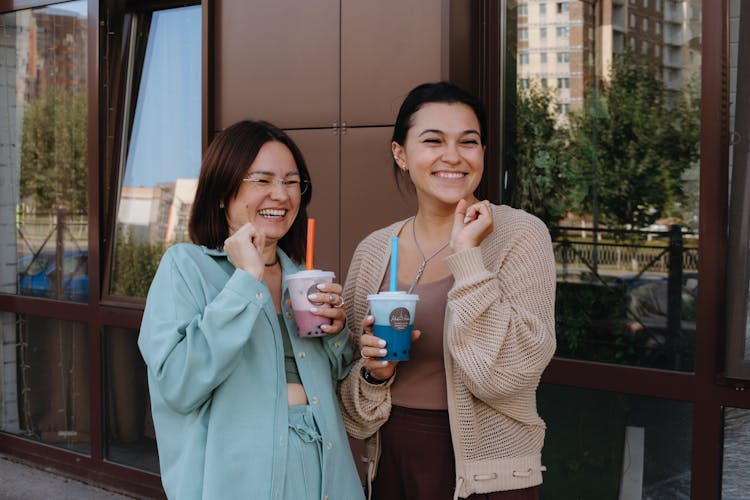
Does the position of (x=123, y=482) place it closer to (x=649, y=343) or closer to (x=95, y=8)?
(x=95, y=8)

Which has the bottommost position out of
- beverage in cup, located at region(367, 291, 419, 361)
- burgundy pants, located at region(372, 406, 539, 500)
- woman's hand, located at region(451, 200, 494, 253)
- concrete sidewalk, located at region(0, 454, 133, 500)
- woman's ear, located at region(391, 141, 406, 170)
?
concrete sidewalk, located at region(0, 454, 133, 500)

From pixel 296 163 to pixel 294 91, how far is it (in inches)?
82.4

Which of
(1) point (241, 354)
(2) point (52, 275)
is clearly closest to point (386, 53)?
(1) point (241, 354)

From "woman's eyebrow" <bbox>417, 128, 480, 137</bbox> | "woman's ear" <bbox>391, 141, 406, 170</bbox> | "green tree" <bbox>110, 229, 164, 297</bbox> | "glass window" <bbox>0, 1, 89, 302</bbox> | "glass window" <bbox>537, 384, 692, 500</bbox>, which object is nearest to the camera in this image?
"woman's eyebrow" <bbox>417, 128, 480, 137</bbox>

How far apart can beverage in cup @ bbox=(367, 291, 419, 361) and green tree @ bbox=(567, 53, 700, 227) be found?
2.09 m

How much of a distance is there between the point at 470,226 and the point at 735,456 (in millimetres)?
1861

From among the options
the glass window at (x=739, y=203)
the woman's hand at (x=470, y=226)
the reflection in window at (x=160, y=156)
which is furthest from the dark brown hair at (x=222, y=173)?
the reflection in window at (x=160, y=156)

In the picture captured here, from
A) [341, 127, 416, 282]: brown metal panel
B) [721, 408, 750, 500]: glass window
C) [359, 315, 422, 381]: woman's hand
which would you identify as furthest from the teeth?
[721, 408, 750, 500]: glass window

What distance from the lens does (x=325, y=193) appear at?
409 cm

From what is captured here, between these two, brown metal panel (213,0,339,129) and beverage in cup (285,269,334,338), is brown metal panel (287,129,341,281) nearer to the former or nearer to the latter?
brown metal panel (213,0,339,129)

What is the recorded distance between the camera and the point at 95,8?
514 cm

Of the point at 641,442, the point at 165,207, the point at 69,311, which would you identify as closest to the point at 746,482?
the point at 641,442

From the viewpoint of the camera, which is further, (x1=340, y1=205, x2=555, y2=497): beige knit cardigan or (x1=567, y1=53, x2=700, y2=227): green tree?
(x1=567, y1=53, x2=700, y2=227): green tree

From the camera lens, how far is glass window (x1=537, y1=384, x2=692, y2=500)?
3.39 m
